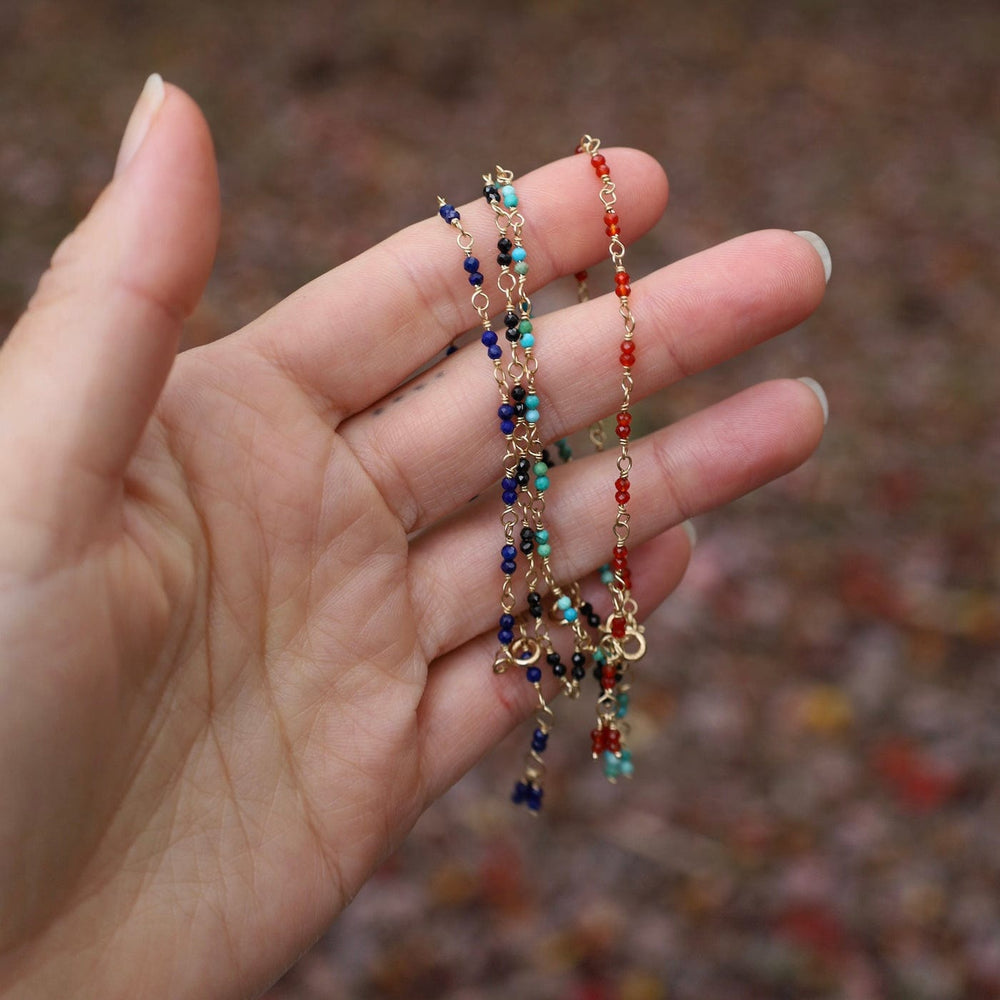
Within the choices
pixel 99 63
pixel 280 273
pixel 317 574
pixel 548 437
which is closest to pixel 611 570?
pixel 548 437

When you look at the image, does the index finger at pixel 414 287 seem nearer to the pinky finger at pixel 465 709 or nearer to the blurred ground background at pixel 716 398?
the pinky finger at pixel 465 709

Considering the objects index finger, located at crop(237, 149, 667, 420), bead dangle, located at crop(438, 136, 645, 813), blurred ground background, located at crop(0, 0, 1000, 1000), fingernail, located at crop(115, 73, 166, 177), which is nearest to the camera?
fingernail, located at crop(115, 73, 166, 177)

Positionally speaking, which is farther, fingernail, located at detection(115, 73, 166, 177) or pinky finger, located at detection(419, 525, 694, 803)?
pinky finger, located at detection(419, 525, 694, 803)

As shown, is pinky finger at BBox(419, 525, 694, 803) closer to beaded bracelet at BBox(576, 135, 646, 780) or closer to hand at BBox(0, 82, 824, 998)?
hand at BBox(0, 82, 824, 998)

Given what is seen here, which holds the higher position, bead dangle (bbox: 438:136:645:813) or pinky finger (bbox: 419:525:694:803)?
bead dangle (bbox: 438:136:645:813)

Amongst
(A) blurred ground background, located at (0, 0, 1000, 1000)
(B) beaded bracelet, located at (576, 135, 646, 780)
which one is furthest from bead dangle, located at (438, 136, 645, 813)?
(A) blurred ground background, located at (0, 0, 1000, 1000)

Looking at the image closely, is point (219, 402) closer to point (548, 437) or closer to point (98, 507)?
point (98, 507)

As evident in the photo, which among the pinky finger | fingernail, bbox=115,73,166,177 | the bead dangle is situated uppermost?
fingernail, bbox=115,73,166,177
